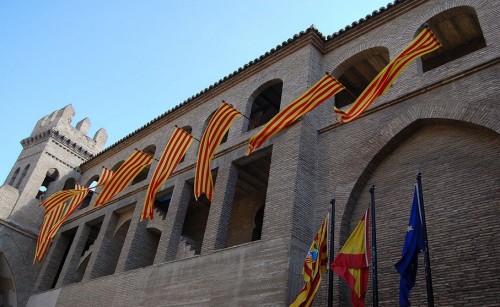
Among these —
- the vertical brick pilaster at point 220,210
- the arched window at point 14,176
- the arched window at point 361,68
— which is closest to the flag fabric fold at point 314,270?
the vertical brick pilaster at point 220,210

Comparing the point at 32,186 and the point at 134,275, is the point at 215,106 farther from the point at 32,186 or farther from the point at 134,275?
the point at 32,186

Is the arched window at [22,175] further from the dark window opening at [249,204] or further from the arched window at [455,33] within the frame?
the arched window at [455,33]

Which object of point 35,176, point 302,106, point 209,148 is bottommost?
point 209,148

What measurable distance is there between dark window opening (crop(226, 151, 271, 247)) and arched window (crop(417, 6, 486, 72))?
5.70m

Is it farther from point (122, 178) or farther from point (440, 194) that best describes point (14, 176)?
point (440, 194)

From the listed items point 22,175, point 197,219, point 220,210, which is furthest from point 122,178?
point 22,175

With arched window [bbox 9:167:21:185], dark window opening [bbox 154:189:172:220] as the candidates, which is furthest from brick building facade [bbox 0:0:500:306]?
arched window [bbox 9:167:21:185]

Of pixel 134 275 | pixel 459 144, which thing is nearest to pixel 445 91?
pixel 459 144

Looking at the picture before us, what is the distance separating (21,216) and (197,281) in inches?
493

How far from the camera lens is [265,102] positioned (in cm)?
1462

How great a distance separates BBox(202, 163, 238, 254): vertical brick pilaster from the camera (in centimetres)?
1027

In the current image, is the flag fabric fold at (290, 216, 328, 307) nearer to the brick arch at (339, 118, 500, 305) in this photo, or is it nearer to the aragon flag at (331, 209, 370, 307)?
the aragon flag at (331, 209, 370, 307)

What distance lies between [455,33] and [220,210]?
7.54 m

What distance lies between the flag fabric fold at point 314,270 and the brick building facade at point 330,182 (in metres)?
1.07
